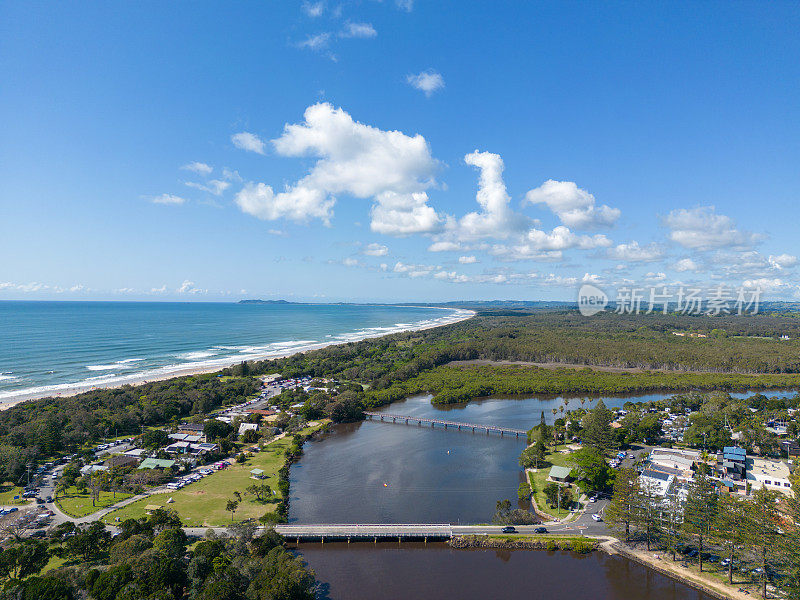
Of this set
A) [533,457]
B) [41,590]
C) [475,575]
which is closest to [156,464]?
[41,590]

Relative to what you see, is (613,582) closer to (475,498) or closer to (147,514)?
(475,498)

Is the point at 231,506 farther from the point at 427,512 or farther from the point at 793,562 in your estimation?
the point at 793,562

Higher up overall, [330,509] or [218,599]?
[218,599]

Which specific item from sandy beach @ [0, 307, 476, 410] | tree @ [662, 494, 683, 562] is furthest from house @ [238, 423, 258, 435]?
tree @ [662, 494, 683, 562]

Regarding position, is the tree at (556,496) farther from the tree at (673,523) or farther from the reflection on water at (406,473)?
the tree at (673,523)

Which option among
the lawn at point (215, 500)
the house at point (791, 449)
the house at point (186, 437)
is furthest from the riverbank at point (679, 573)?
the house at point (186, 437)

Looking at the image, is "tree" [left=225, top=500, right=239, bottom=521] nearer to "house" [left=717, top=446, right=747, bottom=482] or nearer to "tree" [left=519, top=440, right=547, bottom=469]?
"tree" [left=519, top=440, right=547, bottom=469]

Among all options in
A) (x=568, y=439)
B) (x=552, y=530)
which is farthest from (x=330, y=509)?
(x=568, y=439)
